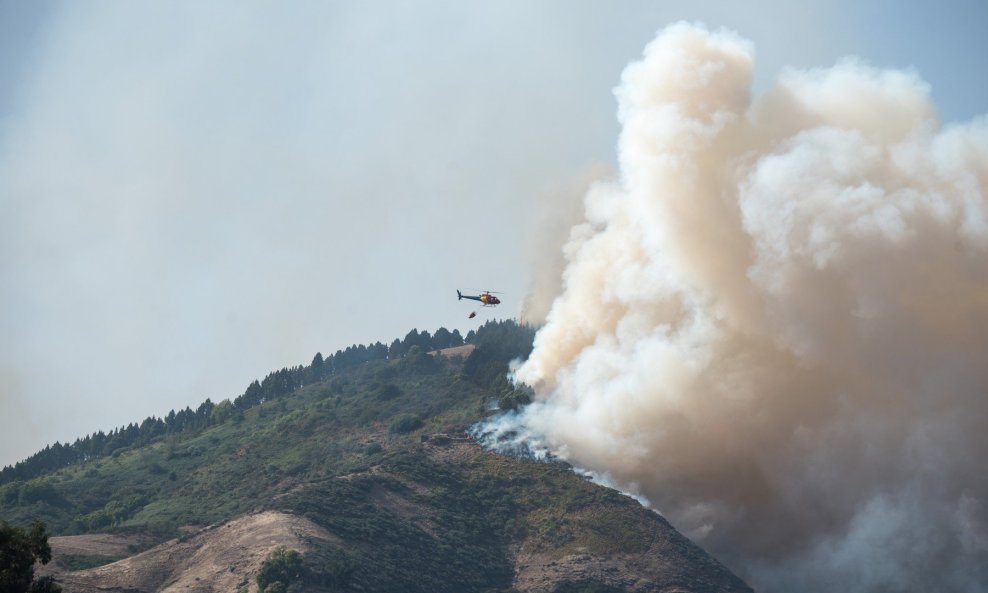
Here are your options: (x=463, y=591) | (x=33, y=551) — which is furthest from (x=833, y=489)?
(x=33, y=551)

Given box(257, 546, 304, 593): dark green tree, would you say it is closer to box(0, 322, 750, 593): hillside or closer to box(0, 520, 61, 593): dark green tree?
box(0, 322, 750, 593): hillside

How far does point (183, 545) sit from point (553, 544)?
43811 millimetres

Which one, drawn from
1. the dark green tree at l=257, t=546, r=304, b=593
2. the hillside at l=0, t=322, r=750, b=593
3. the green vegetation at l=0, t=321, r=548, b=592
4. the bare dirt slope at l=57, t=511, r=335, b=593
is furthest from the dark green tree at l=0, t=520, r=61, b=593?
the green vegetation at l=0, t=321, r=548, b=592

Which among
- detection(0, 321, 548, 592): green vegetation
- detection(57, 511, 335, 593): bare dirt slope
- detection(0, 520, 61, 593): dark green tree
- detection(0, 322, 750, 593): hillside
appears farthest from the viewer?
detection(0, 321, 548, 592): green vegetation

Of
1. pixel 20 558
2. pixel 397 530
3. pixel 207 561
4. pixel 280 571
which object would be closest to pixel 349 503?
pixel 397 530

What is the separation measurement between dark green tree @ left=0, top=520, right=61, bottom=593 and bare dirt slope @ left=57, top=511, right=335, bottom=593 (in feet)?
85.5

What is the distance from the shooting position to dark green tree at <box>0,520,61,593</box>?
9181cm

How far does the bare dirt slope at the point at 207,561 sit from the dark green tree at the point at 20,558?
26068mm

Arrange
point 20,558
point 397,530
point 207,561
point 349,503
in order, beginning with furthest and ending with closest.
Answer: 1. point 349,503
2. point 397,530
3. point 207,561
4. point 20,558

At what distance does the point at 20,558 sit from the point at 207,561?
135ft

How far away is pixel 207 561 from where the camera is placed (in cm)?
13312

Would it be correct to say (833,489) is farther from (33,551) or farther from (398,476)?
(33,551)

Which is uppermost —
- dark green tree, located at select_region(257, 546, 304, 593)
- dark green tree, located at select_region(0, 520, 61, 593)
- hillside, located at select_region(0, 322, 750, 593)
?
hillside, located at select_region(0, 322, 750, 593)

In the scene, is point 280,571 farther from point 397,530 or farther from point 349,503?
point 349,503
